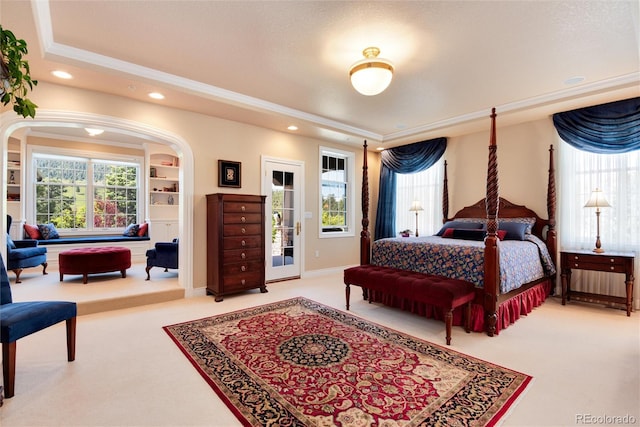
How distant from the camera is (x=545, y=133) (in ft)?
14.8

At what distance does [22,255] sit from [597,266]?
318 inches

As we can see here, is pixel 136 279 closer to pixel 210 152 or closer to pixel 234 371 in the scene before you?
pixel 210 152

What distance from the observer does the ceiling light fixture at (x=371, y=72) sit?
279 centimetres

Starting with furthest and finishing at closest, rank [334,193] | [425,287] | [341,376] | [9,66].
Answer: [334,193] < [425,287] < [341,376] < [9,66]

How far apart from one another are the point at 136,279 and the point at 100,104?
8.90 feet

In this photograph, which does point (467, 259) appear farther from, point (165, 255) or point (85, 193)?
point (85, 193)

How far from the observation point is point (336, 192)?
6.29 meters

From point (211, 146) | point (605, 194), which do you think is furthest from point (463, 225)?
point (211, 146)

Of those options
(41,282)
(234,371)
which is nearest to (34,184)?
(41,282)

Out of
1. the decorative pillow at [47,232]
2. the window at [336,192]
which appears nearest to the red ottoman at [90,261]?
the decorative pillow at [47,232]

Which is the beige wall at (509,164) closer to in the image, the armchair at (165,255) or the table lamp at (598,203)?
the table lamp at (598,203)

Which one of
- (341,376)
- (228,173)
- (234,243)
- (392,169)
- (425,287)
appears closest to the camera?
(341,376)

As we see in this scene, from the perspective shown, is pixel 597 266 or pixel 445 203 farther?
pixel 445 203

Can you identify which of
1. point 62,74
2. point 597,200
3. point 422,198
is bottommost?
point 597,200
